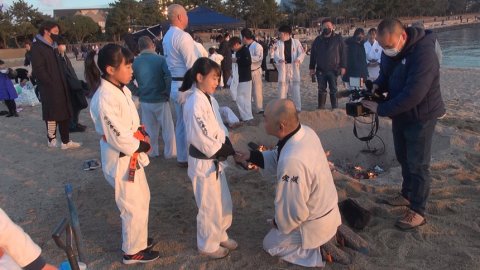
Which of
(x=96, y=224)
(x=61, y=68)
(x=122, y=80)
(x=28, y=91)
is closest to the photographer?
(x=122, y=80)

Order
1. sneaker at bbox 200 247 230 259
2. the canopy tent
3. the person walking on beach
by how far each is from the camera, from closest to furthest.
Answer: sneaker at bbox 200 247 230 259
the person walking on beach
the canopy tent

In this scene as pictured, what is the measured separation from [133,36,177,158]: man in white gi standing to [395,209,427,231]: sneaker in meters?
3.44

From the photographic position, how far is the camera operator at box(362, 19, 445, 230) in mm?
3482

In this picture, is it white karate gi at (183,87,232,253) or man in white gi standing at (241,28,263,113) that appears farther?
man in white gi standing at (241,28,263,113)

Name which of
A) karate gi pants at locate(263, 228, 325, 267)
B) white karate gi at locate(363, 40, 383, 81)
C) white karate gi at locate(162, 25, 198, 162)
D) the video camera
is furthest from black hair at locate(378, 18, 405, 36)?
white karate gi at locate(363, 40, 383, 81)

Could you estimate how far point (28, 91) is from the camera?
1152 cm

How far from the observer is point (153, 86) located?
5.67m

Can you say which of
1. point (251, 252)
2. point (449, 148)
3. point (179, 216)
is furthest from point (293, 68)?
point (251, 252)

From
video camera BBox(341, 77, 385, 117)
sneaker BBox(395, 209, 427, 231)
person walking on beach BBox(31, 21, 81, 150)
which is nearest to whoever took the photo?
sneaker BBox(395, 209, 427, 231)

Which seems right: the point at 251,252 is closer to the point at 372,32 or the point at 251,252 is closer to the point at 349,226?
the point at 349,226

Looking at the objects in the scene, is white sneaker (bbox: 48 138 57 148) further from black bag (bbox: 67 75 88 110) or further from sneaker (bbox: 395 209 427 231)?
sneaker (bbox: 395 209 427 231)

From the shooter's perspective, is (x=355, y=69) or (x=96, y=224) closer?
(x=96, y=224)

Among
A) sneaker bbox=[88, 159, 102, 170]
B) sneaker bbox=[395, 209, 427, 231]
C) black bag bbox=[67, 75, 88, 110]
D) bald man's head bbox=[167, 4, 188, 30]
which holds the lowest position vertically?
sneaker bbox=[395, 209, 427, 231]

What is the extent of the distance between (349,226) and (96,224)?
103 inches
